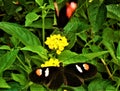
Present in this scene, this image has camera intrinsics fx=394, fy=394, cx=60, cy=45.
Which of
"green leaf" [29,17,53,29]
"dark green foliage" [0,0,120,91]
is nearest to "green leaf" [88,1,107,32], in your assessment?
"dark green foliage" [0,0,120,91]

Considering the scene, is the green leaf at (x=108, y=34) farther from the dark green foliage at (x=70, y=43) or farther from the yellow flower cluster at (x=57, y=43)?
the yellow flower cluster at (x=57, y=43)

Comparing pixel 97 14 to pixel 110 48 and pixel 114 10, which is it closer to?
pixel 114 10

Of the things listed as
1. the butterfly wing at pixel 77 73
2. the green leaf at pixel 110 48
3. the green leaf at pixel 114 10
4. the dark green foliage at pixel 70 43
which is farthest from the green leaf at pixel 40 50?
the green leaf at pixel 114 10

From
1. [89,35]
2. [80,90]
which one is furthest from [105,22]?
[80,90]

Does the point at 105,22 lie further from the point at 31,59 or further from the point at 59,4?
the point at 31,59

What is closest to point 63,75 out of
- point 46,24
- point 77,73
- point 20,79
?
point 77,73

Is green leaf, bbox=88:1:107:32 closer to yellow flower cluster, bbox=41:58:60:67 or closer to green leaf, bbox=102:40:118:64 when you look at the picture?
green leaf, bbox=102:40:118:64

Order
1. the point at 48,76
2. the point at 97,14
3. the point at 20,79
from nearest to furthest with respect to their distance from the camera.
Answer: the point at 48,76 < the point at 20,79 < the point at 97,14
